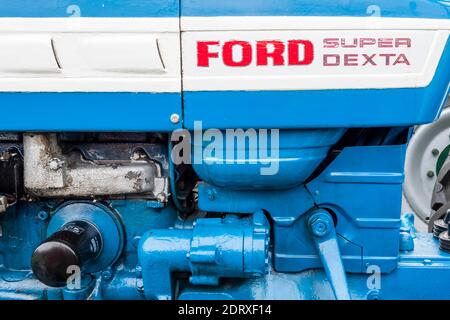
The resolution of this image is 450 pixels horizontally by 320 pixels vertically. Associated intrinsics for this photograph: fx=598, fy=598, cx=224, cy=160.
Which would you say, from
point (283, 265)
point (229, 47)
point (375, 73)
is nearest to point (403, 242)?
point (283, 265)

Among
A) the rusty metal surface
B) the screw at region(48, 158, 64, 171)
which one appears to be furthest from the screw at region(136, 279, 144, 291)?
the screw at region(48, 158, 64, 171)

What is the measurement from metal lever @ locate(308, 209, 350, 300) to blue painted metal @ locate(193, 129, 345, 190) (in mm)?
175

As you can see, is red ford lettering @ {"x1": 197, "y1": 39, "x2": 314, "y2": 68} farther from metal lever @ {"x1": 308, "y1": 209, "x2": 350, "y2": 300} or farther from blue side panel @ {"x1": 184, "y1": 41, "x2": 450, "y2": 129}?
metal lever @ {"x1": 308, "y1": 209, "x2": 350, "y2": 300}

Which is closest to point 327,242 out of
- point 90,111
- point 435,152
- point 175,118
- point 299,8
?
point 175,118

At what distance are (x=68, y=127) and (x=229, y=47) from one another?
1.72ft

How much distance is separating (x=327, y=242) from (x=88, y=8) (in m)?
1.00

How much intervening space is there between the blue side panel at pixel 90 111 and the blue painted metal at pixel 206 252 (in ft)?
1.14

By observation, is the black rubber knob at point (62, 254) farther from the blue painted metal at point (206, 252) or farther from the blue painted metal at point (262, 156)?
the blue painted metal at point (262, 156)

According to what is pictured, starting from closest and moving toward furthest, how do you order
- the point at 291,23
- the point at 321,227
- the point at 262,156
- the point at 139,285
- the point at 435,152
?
1. the point at 291,23
2. the point at 262,156
3. the point at 321,227
4. the point at 139,285
5. the point at 435,152

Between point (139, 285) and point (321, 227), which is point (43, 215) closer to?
point (139, 285)

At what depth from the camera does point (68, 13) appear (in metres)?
1.66

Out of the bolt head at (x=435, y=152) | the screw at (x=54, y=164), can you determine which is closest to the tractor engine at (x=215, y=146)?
the screw at (x=54, y=164)

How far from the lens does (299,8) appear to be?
5.40ft

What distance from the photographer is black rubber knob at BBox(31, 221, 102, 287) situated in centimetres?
176
